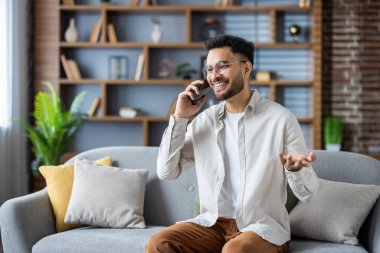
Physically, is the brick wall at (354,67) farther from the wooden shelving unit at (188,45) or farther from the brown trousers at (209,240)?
the brown trousers at (209,240)

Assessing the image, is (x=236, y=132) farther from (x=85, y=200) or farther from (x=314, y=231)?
(x=85, y=200)

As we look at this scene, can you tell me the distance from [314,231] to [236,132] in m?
0.64

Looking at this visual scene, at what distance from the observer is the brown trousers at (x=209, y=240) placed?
8.04 ft

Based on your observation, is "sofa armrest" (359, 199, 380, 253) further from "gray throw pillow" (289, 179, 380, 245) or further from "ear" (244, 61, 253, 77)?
"ear" (244, 61, 253, 77)

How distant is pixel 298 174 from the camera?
2.42 metres

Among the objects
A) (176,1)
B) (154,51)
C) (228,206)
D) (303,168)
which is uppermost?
(176,1)

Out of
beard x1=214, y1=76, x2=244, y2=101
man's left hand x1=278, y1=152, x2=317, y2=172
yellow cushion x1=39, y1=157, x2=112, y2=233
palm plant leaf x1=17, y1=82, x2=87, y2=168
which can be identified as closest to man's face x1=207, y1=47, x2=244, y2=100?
beard x1=214, y1=76, x2=244, y2=101

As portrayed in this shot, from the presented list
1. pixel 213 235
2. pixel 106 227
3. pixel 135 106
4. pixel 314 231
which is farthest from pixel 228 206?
pixel 135 106

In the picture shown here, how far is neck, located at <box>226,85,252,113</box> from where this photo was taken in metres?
2.74

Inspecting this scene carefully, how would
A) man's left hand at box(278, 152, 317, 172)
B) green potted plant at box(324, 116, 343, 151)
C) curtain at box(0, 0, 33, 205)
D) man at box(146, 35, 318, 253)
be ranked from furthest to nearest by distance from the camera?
green potted plant at box(324, 116, 343, 151)
curtain at box(0, 0, 33, 205)
man at box(146, 35, 318, 253)
man's left hand at box(278, 152, 317, 172)

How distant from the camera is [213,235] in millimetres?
2645

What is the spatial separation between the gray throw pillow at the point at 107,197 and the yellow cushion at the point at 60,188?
0.16ft

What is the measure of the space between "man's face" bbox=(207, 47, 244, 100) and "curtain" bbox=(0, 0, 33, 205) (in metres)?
3.26

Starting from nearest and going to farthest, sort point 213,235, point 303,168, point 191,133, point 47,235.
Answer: point 303,168 → point 213,235 → point 191,133 → point 47,235
